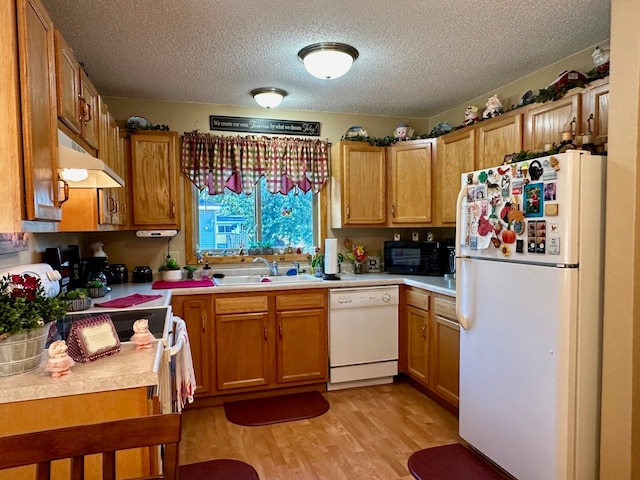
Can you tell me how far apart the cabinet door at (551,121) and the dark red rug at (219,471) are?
8.50 feet

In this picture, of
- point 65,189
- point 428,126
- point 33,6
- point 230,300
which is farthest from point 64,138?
point 428,126

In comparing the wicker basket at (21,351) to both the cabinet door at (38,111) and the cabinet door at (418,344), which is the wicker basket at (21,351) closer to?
the cabinet door at (38,111)

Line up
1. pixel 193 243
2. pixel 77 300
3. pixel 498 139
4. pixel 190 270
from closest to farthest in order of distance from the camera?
pixel 77 300 < pixel 498 139 < pixel 190 270 < pixel 193 243

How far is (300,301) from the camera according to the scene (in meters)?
3.26

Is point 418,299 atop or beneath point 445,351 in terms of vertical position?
atop

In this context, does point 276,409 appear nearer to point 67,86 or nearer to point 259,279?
point 259,279

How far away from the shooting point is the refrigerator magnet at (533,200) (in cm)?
192

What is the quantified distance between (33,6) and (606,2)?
2.51 meters

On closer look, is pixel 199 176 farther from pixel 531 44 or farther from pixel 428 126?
pixel 531 44

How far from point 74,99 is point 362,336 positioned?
258 centimetres

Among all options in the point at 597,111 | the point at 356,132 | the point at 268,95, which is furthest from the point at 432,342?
the point at 268,95

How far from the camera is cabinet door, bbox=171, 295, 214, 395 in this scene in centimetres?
303

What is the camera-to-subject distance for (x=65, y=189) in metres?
1.62

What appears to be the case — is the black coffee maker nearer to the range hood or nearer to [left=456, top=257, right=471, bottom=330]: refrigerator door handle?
the range hood
